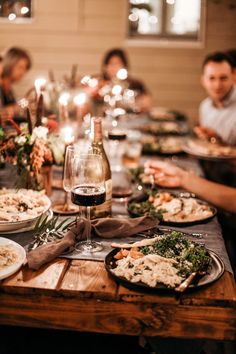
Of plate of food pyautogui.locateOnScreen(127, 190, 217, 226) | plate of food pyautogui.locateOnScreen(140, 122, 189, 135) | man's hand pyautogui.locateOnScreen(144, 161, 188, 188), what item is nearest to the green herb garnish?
plate of food pyautogui.locateOnScreen(127, 190, 217, 226)

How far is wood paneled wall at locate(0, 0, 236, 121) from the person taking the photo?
22.2ft

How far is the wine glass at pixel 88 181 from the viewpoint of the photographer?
1.62 meters

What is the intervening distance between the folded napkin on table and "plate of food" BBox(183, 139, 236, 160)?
1454 millimetres

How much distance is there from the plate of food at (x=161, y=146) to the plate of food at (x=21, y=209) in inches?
54.6

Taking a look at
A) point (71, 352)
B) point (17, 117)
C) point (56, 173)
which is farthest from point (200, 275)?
point (17, 117)

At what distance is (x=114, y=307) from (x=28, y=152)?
0.83 metres

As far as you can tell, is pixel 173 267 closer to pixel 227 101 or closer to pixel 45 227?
pixel 45 227

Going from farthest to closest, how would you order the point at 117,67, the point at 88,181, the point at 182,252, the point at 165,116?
the point at 117,67
the point at 165,116
the point at 88,181
the point at 182,252

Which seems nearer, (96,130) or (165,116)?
(96,130)

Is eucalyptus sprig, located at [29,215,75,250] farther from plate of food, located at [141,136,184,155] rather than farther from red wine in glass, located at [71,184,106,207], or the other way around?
plate of food, located at [141,136,184,155]

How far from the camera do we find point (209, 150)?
10.8 feet

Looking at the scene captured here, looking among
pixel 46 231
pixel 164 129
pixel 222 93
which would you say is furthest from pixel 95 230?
pixel 222 93

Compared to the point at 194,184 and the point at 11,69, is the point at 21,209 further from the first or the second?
the point at 11,69

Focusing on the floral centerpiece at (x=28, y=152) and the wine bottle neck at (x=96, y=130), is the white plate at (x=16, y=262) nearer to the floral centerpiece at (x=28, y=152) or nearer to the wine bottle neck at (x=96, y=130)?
the floral centerpiece at (x=28, y=152)
